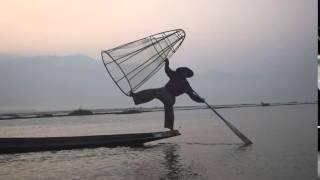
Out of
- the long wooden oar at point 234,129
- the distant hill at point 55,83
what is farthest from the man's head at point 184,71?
the distant hill at point 55,83

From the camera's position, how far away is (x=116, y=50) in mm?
4547

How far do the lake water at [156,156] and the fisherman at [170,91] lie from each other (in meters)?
0.13

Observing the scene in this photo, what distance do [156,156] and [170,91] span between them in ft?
2.24

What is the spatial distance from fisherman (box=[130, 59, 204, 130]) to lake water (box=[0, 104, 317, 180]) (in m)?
0.13

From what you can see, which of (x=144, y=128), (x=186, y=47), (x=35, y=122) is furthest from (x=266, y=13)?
(x=35, y=122)

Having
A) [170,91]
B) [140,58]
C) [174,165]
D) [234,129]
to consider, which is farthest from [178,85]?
[234,129]

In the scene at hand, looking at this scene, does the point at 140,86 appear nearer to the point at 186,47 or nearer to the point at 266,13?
the point at 186,47

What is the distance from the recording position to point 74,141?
15.2 feet

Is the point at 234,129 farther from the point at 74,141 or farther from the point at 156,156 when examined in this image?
the point at 74,141

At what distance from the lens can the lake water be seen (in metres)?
4.36

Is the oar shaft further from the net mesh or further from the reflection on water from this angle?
the net mesh

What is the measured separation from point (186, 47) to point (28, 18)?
4.54 ft

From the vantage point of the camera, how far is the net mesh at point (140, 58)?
4586 millimetres

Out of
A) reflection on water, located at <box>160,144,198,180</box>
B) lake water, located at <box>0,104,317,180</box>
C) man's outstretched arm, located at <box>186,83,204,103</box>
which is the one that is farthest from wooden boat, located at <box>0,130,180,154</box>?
man's outstretched arm, located at <box>186,83,204,103</box>
